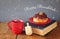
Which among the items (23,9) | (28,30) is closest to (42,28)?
(28,30)

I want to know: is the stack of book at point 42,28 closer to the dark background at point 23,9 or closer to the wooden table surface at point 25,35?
the wooden table surface at point 25,35

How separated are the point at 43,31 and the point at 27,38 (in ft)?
0.42

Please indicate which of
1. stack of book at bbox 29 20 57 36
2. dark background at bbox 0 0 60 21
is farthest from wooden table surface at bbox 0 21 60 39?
dark background at bbox 0 0 60 21

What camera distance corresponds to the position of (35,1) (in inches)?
57.5

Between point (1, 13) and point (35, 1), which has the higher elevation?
point (35, 1)

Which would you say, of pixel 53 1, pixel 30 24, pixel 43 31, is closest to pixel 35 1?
pixel 53 1

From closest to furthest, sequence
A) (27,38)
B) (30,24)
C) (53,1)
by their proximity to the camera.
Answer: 1. (27,38)
2. (30,24)
3. (53,1)

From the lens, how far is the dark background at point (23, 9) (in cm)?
145

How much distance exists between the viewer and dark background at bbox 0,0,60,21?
4.76ft

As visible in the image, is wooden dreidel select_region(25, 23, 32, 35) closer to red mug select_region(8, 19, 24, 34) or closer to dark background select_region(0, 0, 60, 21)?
red mug select_region(8, 19, 24, 34)

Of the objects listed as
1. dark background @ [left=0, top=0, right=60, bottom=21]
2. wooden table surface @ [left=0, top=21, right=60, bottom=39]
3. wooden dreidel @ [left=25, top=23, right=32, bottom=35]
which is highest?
dark background @ [left=0, top=0, right=60, bottom=21]

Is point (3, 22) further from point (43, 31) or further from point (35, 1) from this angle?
point (43, 31)

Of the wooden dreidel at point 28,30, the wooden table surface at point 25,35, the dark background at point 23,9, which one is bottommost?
the wooden table surface at point 25,35

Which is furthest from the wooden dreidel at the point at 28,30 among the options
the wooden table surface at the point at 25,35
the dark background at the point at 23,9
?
the dark background at the point at 23,9
